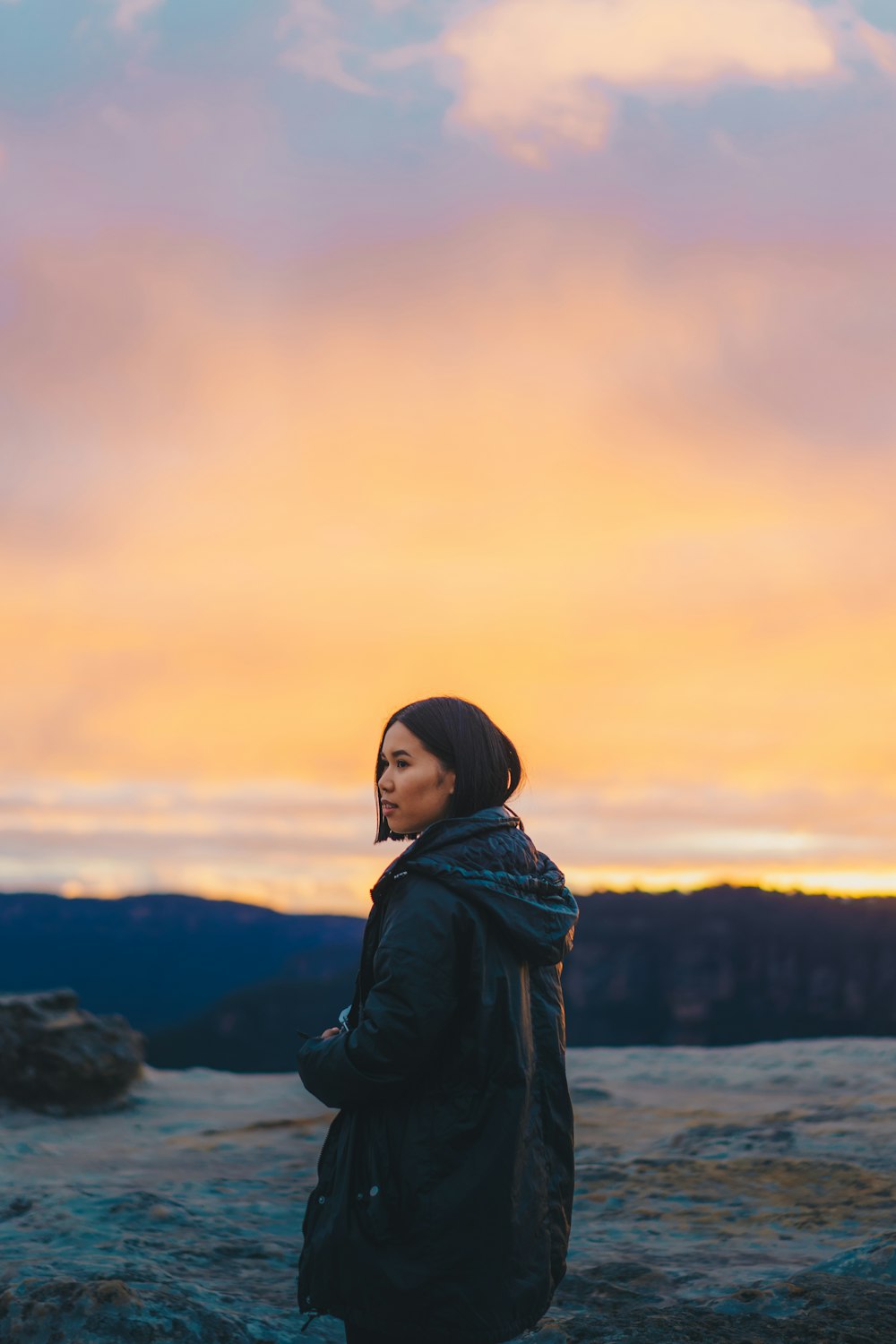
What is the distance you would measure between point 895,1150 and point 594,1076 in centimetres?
344

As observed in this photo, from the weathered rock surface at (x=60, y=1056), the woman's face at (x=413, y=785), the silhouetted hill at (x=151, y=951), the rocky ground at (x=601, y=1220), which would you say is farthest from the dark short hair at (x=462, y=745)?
the silhouetted hill at (x=151, y=951)

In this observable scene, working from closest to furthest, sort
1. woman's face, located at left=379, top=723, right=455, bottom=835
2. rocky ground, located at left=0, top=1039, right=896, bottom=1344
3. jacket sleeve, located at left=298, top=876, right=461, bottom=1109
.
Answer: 1. jacket sleeve, located at left=298, top=876, right=461, bottom=1109
2. woman's face, located at left=379, top=723, right=455, bottom=835
3. rocky ground, located at left=0, top=1039, right=896, bottom=1344

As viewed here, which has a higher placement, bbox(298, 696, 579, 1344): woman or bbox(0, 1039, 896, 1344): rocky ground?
bbox(298, 696, 579, 1344): woman

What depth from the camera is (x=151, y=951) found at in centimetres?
9681

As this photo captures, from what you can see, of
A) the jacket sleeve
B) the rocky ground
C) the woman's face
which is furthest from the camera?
the rocky ground

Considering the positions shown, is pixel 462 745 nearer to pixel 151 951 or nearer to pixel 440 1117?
pixel 440 1117

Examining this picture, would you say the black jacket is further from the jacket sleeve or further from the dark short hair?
the dark short hair

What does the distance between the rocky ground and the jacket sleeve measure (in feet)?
5.37

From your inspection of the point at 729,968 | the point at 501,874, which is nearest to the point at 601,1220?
the point at 501,874

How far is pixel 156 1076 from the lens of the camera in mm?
10609

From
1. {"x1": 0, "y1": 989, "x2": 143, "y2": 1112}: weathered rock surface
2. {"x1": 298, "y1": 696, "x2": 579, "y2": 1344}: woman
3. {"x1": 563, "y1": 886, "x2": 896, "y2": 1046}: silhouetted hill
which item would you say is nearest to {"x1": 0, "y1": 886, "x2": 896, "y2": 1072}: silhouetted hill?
{"x1": 563, "y1": 886, "x2": 896, "y2": 1046}: silhouetted hill

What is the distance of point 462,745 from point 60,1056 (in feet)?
24.1

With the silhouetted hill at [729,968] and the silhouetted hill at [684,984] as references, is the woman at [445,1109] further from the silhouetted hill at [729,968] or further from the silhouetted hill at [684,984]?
the silhouetted hill at [729,968]

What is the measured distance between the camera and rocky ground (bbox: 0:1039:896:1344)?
373 cm
